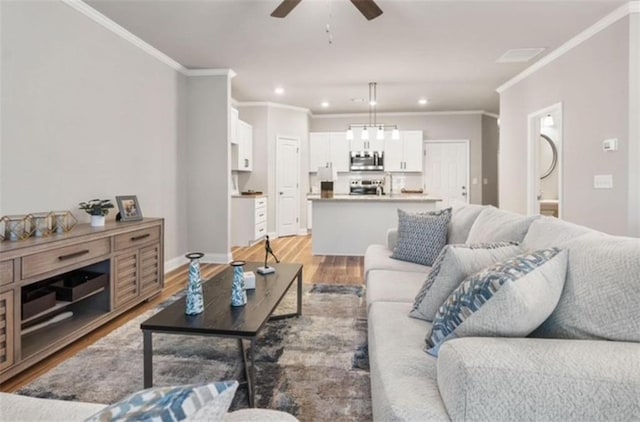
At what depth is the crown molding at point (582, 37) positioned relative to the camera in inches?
127

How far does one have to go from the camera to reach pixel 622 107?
3373mm

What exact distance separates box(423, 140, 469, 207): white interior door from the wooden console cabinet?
20.3 ft

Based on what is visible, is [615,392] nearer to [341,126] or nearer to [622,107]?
[622,107]

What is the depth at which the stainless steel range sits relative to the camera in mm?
8070

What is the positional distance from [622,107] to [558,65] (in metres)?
1.25

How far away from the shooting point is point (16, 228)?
7.66 ft

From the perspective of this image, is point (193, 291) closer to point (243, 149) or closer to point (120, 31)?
point (120, 31)

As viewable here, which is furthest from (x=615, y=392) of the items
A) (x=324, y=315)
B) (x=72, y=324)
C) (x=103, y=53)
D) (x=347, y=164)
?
(x=347, y=164)

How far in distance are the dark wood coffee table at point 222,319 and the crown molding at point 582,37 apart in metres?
3.73

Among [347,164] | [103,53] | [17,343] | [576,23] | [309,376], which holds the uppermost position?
[576,23]

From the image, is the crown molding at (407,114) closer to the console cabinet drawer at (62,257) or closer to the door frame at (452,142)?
the door frame at (452,142)

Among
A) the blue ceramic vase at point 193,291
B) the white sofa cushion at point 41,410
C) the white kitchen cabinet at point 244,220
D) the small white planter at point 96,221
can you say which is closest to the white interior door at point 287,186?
the white kitchen cabinet at point 244,220

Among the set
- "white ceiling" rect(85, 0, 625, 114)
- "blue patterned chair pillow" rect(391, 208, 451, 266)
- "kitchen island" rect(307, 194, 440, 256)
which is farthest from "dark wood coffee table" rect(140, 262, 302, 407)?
"kitchen island" rect(307, 194, 440, 256)

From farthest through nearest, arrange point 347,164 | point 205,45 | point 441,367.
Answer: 1. point 347,164
2. point 205,45
3. point 441,367
